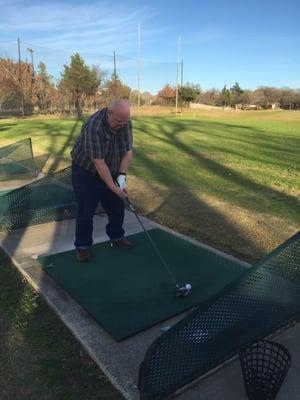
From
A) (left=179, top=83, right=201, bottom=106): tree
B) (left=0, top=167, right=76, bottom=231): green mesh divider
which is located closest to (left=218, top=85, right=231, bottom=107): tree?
(left=179, top=83, right=201, bottom=106): tree

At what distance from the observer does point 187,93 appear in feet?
203

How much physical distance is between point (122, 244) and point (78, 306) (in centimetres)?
124

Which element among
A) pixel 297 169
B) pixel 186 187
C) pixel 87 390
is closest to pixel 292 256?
pixel 87 390

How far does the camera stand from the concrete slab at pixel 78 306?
105 inches

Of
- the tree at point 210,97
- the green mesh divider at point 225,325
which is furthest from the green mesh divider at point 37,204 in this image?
the tree at point 210,97

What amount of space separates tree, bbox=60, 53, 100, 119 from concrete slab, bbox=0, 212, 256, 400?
39.7 m

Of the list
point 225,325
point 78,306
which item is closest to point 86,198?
point 78,306

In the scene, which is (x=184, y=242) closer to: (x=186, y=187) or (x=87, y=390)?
(x=87, y=390)

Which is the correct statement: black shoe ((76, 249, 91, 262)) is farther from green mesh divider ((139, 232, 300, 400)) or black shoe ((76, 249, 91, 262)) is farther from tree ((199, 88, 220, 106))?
tree ((199, 88, 220, 106))

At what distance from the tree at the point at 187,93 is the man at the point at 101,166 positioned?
191ft

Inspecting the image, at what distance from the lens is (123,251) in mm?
4488

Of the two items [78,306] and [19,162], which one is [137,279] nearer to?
[78,306]

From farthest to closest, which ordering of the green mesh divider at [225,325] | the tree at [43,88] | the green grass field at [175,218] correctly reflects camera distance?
the tree at [43,88] < the green grass field at [175,218] < the green mesh divider at [225,325]

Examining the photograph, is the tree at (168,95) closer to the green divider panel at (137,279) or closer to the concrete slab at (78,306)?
the concrete slab at (78,306)
